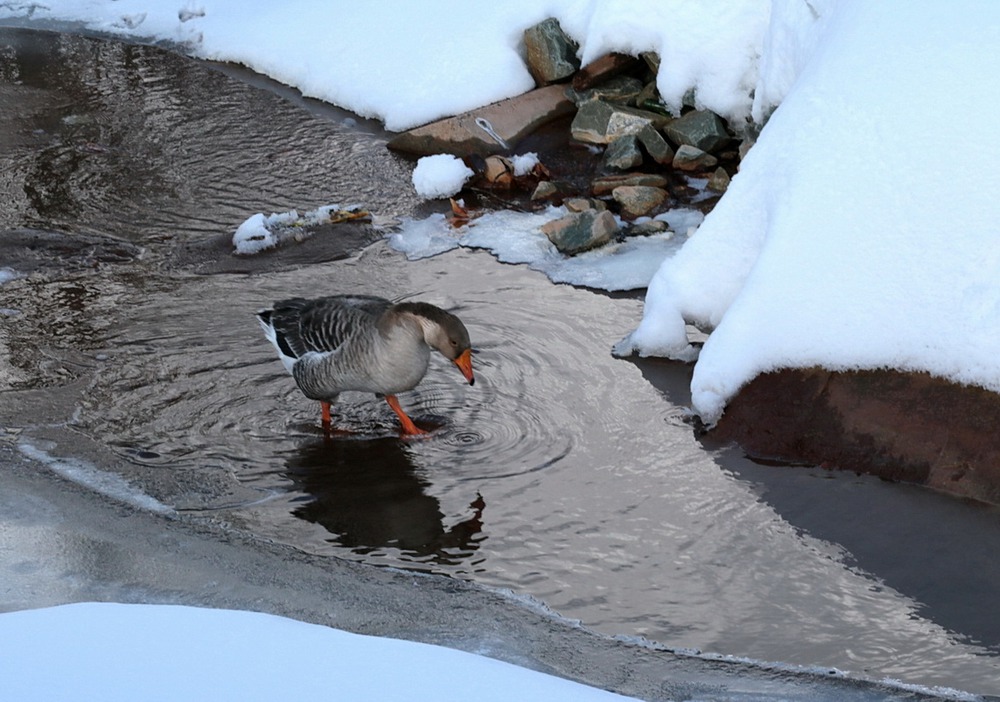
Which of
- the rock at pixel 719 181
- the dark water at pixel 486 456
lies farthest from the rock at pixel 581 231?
the rock at pixel 719 181

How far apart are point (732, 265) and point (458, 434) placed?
1.76 metres

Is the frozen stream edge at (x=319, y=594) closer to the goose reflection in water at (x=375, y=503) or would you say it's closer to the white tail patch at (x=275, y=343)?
the goose reflection in water at (x=375, y=503)

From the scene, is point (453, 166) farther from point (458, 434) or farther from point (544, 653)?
point (544, 653)

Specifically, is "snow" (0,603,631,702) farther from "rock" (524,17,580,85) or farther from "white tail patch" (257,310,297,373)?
"rock" (524,17,580,85)

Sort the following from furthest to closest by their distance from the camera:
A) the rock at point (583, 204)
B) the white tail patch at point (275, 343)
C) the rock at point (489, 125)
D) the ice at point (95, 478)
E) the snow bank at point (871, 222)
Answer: the rock at point (489, 125), the rock at point (583, 204), the white tail patch at point (275, 343), the snow bank at point (871, 222), the ice at point (95, 478)

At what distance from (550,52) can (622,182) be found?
193 cm

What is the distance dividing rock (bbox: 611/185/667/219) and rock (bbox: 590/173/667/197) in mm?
170

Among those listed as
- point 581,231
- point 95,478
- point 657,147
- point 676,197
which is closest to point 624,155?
point 657,147

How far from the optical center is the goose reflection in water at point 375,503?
5.06 m

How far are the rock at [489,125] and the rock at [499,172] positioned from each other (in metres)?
0.46

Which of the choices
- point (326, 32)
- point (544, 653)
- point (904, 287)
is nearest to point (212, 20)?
point (326, 32)

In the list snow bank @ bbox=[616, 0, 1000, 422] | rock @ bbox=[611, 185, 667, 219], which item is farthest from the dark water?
rock @ bbox=[611, 185, 667, 219]

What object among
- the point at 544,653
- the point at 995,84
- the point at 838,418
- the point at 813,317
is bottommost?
the point at 544,653

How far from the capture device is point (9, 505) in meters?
4.98
